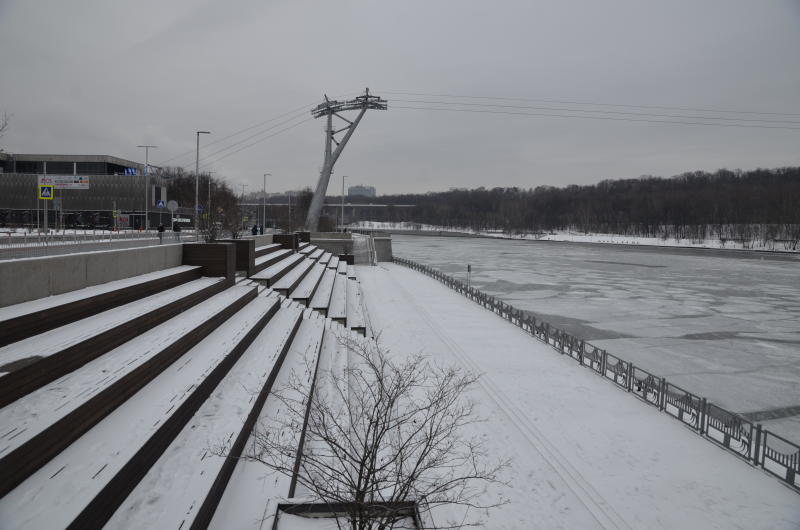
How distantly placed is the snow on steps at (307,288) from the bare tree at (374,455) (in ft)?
19.9

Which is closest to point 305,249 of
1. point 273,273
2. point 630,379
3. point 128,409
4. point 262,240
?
point 262,240

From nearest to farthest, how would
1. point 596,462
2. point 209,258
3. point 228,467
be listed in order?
point 228,467 → point 596,462 → point 209,258

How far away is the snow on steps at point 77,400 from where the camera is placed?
438 cm

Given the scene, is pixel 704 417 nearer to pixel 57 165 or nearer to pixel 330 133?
pixel 330 133

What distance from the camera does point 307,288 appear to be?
19.5m

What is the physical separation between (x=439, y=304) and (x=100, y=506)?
2176cm

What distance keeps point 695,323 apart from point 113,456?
23.3 metres

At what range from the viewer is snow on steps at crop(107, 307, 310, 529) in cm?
472

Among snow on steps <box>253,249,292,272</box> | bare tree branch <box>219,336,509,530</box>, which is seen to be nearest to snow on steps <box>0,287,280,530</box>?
bare tree branch <box>219,336,509,530</box>

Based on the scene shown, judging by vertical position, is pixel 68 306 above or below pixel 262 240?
below

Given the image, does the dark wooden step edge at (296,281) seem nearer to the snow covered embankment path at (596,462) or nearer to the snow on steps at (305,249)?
the snow covered embankment path at (596,462)

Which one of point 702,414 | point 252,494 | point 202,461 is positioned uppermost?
point 202,461

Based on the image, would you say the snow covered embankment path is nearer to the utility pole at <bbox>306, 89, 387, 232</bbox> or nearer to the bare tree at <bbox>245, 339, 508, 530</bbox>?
the bare tree at <bbox>245, 339, 508, 530</bbox>

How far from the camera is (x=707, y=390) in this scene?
13.2 metres
